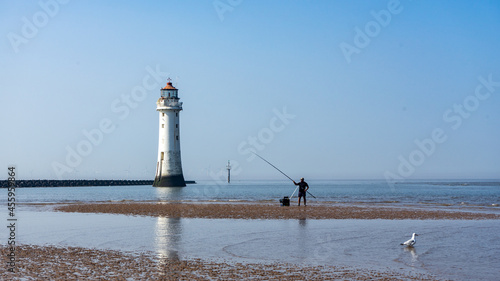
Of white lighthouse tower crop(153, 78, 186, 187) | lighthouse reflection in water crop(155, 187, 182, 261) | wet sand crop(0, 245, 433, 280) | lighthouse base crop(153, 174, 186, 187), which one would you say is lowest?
wet sand crop(0, 245, 433, 280)

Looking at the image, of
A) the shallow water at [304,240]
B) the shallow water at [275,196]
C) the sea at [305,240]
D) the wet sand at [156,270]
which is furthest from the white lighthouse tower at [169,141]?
the wet sand at [156,270]

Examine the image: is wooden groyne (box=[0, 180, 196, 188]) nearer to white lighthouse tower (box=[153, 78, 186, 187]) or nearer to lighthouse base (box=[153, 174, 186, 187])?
lighthouse base (box=[153, 174, 186, 187])

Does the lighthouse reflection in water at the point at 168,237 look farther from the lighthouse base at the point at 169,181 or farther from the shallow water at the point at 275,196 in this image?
the lighthouse base at the point at 169,181

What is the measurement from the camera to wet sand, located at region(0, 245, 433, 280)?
10.9 m

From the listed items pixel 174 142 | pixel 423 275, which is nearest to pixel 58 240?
pixel 423 275

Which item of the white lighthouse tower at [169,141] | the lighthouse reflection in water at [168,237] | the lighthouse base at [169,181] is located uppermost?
the white lighthouse tower at [169,141]

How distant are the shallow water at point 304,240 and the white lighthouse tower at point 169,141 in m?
46.2

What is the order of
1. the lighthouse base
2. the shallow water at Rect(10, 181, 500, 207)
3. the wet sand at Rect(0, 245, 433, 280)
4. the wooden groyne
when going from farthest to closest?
the wooden groyne → the lighthouse base → the shallow water at Rect(10, 181, 500, 207) → the wet sand at Rect(0, 245, 433, 280)

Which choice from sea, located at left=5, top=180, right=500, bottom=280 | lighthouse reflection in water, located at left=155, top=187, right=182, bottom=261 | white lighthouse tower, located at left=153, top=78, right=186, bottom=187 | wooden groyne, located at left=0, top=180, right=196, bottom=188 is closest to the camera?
sea, located at left=5, top=180, right=500, bottom=280

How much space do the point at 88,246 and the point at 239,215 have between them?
1245cm

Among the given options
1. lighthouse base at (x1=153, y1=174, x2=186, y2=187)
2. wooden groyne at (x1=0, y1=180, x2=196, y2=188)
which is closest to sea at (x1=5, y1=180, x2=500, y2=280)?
lighthouse base at (x1=153, y1=174, x2=186, y2=187)

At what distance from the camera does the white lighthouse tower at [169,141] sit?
70438 mm

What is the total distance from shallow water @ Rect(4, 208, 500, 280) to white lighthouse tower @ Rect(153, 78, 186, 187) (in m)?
46.2

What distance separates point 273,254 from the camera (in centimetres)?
1411
